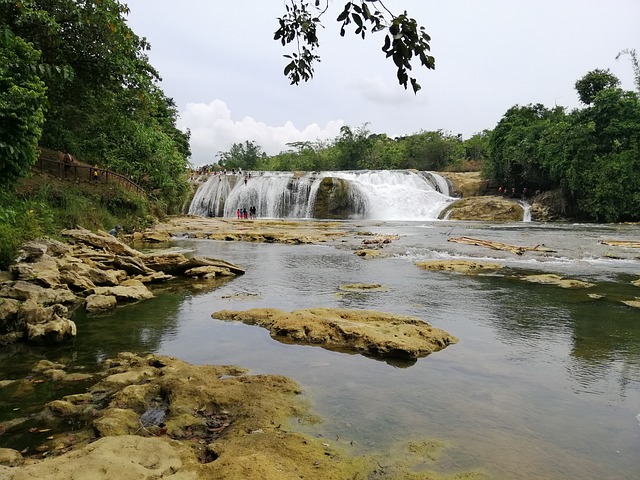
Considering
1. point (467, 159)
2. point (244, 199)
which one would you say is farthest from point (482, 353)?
point (467, 159)

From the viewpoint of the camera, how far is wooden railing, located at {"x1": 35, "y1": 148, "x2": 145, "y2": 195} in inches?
614

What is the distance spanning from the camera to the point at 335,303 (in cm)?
768

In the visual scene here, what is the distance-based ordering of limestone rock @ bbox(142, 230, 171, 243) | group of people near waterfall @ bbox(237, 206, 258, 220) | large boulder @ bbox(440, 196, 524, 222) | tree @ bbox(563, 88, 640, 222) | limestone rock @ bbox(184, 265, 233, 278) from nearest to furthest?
1. limestone rock @ bbox(184, 265, 233, 278)
2. limestone rock @ bbox(142, 230, 171, 243)
3. tree @ bbox(563, 88, 640, 222)
4. large boulder @ bbox(440, 196, 524, 222)
5. group of people near waterfall @ bbox(237, 206, 258, 220)

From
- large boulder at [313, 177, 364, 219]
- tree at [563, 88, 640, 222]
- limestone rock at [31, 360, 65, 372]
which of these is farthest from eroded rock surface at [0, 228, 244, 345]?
tree at [563, 88, 640, 222]

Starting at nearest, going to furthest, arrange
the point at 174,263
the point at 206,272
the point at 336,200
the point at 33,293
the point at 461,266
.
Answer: the point at 33,293
the point at 206,272
the point at 174,263
the point at 461,266
the point at 336,200

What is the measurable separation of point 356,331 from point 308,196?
31839mm

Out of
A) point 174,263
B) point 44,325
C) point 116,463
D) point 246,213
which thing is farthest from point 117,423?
point 246,213

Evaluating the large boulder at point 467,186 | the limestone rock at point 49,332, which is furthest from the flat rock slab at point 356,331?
the large boulder at point 467,186

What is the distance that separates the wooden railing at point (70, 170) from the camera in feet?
51.2

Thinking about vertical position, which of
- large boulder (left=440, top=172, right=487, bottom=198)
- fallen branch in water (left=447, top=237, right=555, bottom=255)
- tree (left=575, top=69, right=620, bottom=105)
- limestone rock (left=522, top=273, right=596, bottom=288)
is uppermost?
tree (left=575, top=69, right=620, bottom=105)

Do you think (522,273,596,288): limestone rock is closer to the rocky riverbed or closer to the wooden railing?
the rocky riverbed

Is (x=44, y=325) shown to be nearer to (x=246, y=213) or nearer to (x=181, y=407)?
(x=181, y=407)

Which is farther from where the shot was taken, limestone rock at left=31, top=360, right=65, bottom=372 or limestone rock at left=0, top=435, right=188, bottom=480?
limestone rock at left=31, top=360, right=65, bottom=372

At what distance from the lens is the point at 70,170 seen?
17.0 meters
